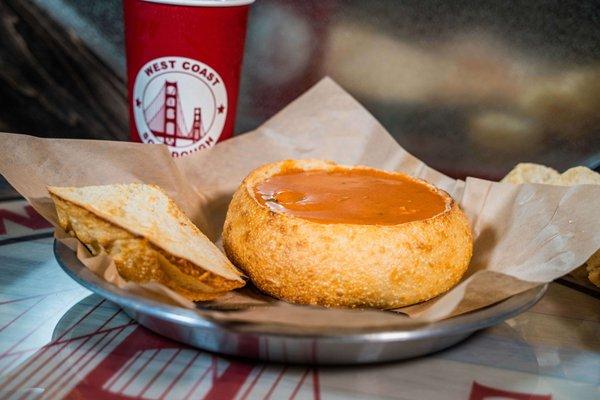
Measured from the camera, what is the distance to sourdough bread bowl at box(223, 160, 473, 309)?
1237 millimetres

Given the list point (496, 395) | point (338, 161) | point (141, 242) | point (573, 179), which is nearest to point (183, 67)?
point (338, 161)

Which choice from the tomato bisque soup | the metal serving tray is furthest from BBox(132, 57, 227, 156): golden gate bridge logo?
the metal serving tray

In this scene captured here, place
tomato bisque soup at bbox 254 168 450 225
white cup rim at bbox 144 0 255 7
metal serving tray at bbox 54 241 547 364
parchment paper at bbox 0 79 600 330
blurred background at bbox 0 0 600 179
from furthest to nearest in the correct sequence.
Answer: blurred background at bbox 0 0 600 179, white cup rim at bbox 144 0 255 7, tomato bisque soup at bbox 254 168 450 225, parchment paper at bbox 0 79 600 330, metal serving tray at bbox 54 241 547 364

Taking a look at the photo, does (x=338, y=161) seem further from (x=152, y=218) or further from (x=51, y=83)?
(x=51, y=83)

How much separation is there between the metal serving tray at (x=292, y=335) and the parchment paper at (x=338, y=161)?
15 millimetres

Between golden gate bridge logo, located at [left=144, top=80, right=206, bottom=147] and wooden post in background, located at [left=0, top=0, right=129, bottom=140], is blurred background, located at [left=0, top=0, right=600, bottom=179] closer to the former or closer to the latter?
wooden post in background, located at [left=0, top=0, right=129, bottom=140]

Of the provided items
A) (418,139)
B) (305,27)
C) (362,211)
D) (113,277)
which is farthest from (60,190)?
(418,139)

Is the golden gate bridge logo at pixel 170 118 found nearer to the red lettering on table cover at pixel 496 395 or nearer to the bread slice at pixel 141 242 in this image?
the bread slice at pixel 141 242

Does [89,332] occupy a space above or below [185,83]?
below

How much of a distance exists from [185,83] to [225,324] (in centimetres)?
77

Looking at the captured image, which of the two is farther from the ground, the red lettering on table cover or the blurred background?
the blurred background

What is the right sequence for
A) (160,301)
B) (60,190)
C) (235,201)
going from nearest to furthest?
(160,301), (60,190), (235,201)

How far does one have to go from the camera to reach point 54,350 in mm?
1145

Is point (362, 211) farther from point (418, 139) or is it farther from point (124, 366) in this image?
point (418, 139)
